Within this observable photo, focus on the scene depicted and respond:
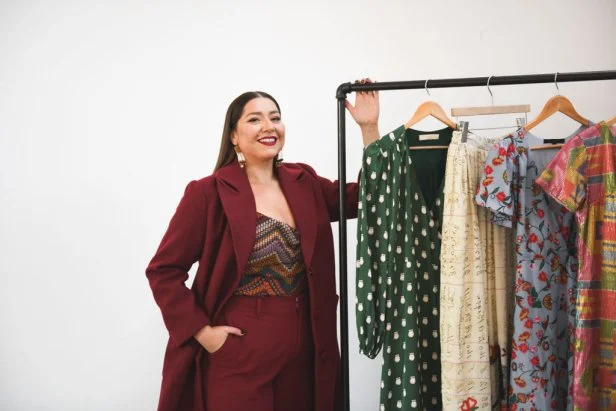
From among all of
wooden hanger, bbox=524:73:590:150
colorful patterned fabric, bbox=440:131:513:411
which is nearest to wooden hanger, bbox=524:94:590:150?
wooden hanger, bbox=524:73:590:150

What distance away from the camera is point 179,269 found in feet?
6.88

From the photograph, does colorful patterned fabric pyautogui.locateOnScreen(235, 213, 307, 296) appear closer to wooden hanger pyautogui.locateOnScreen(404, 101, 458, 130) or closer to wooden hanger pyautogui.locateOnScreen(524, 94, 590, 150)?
wooden hanger pyautogui.locateOnScreen(404, 101, 458, 130)

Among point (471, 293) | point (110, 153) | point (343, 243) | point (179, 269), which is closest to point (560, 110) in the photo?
point (471, 293)

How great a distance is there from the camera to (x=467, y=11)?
8.86 ft

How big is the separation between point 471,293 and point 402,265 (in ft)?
0.78

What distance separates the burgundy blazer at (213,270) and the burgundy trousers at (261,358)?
0.17 ft

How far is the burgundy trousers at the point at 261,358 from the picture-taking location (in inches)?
78.4

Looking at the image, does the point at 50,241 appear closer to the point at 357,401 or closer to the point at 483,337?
the point at 357,401

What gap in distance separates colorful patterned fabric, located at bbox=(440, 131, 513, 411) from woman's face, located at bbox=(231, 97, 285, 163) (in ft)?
2.07

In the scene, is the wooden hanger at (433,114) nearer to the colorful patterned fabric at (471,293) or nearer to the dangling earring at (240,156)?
the colorful patterned fabric at (471,293)

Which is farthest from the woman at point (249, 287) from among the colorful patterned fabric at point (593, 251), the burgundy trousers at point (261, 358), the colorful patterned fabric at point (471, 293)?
the colorful patterned fabric at point (593, 251)

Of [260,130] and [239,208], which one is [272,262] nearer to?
[239,208]

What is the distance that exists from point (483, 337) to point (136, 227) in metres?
1.91

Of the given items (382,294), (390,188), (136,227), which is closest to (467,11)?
(390,188)
